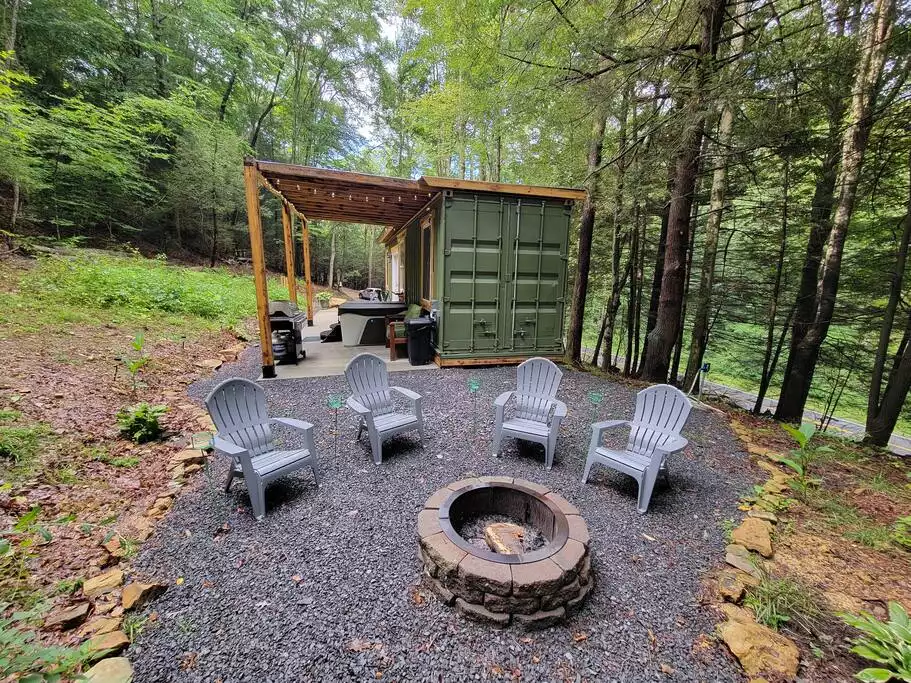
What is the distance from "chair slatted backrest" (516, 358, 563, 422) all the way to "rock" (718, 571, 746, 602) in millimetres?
1583

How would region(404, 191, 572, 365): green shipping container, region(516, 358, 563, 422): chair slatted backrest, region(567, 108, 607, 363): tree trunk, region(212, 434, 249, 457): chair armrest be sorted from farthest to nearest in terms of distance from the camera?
region(567, 108, 607, 363): tree trunk < region(404, 191, 572, 365): green shipping container < region(516, 358, 563, 422): chair slatted backrest < region(212, 434, 249, 457): chair armrest

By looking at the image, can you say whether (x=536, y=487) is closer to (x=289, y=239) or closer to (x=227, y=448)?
(x=227, y=448)

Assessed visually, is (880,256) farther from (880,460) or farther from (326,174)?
(326,174)

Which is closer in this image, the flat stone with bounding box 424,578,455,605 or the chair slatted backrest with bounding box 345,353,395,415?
the flat stone with bounding box 424,578,455,605

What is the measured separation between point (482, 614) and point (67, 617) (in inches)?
69.4

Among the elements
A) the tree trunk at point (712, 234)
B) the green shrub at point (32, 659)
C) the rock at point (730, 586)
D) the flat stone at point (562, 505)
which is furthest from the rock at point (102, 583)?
the tree trunk at point (712, 234)

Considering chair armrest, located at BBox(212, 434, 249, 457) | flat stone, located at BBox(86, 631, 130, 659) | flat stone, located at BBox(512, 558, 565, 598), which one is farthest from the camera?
chair armrest, located at BBox(212, 434, 249, 457)

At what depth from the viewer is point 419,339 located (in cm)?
572

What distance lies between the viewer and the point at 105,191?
1120cm

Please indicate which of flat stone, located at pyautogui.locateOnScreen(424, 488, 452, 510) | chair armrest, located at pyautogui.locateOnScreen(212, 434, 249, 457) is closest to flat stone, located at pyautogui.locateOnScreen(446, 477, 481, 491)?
flat stone, located at pyautogui.locateOnScreen(424, 488, 452, 510)

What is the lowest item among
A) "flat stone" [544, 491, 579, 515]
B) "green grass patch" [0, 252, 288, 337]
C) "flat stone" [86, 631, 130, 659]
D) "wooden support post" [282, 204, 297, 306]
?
"flat stone" [86, 631, 130, 659]

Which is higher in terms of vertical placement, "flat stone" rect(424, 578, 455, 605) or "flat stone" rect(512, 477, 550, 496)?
"flat stone" rect(512, 477, 550, 496)

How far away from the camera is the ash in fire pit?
197 cm

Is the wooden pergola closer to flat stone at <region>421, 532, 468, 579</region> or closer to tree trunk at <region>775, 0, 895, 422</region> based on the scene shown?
tree trunk at <region>775, 0, 895, 422</region>
